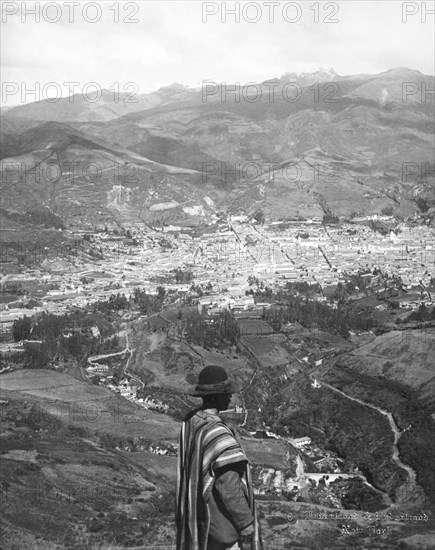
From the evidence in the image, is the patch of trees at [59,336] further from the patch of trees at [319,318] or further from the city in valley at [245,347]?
the patch of trees at [319,318]

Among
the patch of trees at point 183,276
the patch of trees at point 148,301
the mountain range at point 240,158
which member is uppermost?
the mountain range at point 240,158

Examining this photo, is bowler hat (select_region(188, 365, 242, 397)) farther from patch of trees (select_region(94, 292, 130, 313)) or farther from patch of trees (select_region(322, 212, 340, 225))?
patch of trees (select_region(322, 212, 340, 225))

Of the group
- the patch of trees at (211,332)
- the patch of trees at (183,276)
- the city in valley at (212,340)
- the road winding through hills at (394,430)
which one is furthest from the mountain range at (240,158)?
the road winding through hills at (394,430)

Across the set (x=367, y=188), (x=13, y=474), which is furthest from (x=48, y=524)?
(x=367, y=188)

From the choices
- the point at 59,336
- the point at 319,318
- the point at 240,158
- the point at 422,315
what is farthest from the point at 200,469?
the point at 240,158

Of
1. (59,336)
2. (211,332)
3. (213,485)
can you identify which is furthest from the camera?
(59,336)

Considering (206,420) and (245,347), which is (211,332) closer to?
(245,347)
